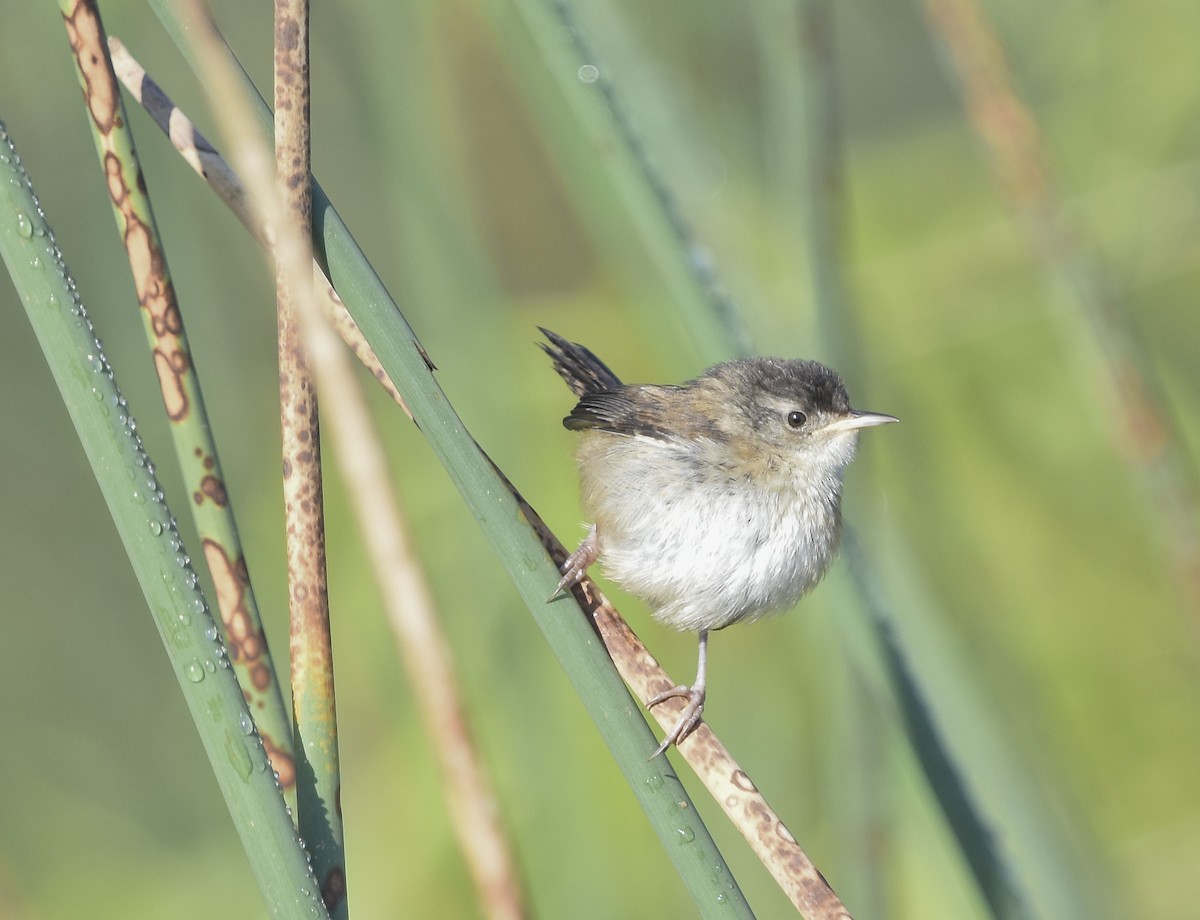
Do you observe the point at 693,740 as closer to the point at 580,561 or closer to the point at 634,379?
the point at 580,561

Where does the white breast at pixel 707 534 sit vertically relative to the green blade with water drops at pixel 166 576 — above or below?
below

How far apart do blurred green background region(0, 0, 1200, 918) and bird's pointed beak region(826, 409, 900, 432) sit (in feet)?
0.26

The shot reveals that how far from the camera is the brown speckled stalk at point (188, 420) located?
114cm

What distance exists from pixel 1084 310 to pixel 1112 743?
2.05 metres

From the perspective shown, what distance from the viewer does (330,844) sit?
1090mm

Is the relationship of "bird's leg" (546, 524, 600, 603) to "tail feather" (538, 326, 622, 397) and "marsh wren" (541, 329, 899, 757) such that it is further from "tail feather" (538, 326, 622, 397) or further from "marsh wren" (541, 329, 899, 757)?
"tail feather" (538, 326, 622, 397)

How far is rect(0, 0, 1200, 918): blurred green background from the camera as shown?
214 centimetres

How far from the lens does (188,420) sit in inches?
46.1

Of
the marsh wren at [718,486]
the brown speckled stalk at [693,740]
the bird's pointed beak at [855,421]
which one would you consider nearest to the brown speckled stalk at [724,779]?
the brown speckled stalk at [693,740]

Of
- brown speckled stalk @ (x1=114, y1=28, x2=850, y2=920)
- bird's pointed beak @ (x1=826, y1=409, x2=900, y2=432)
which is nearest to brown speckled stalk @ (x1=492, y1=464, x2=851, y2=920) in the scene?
brown speckled stalk @ (x1=114, y1=28, x2=850, y2=920)

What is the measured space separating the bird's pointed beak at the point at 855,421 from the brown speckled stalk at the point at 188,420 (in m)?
1.28

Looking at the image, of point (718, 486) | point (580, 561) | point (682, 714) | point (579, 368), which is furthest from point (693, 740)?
point (579, 368)

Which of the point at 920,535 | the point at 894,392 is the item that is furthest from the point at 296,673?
the point at 894,392

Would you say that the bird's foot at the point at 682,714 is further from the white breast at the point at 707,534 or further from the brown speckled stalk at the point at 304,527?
the brown speckled stalk at the point at 304,527
